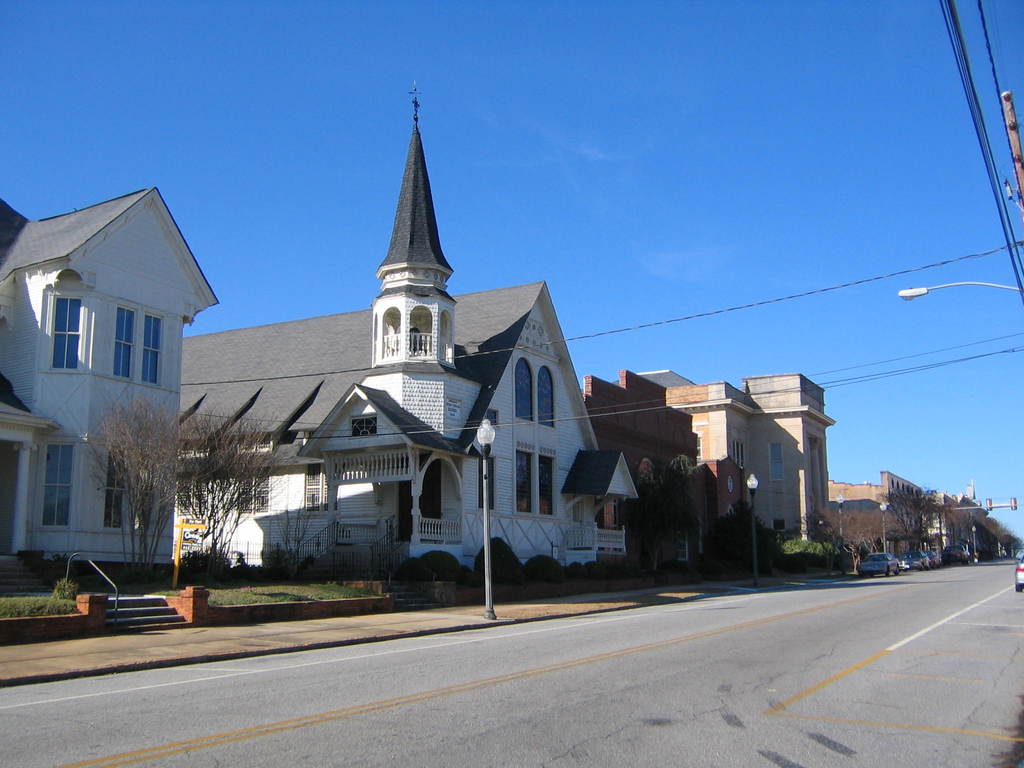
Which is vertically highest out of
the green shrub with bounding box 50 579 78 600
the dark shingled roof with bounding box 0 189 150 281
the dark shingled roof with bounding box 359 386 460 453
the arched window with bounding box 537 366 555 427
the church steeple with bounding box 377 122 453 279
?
the church steeple with bounding box 377 122 453 279

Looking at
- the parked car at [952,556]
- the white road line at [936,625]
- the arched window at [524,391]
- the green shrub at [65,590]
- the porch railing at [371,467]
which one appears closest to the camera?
the white road line at [936,625]

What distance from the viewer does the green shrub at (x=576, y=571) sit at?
32531 millimetres

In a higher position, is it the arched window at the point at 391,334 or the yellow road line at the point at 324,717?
the arched window at the point at 391,334

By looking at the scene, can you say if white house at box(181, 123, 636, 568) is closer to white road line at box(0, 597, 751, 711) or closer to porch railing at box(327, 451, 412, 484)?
porch railing at box(327, 451, 412, 484)

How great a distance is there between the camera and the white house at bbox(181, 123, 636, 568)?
95.5ft

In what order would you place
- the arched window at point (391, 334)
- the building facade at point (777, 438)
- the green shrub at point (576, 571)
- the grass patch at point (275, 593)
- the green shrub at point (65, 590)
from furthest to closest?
1. the building facade at point (777, 438)
2. the green shrub at point (576, 571)
3. the arched window at point (391, 334)
4. the grass patch at point (275, 593)
5. the green shrub at point (65, 590)

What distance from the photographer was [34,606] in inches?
651

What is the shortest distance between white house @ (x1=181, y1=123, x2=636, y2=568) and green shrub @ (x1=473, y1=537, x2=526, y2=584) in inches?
40.0

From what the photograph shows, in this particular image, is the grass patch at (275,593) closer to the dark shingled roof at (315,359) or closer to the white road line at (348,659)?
the white road line at (348,659)

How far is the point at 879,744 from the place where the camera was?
27.4ft

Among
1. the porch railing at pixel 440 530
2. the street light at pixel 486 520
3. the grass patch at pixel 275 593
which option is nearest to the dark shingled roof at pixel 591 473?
the porch railing at pixel 440 530

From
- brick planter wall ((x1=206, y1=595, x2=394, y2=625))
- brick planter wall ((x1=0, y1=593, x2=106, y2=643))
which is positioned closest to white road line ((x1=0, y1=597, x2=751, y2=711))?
brick planter wall ((x1=206, y1=595, x2=394, y2=625))

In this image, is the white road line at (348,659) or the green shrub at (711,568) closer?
the white road line at (348,659)

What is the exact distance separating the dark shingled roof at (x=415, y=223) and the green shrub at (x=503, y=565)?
935cm
